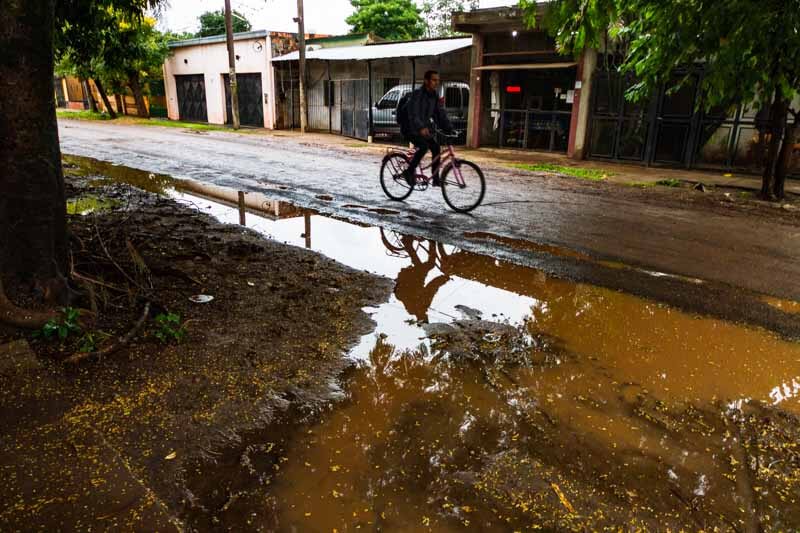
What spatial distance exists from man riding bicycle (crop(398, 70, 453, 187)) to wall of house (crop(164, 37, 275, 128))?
19518 millimetres

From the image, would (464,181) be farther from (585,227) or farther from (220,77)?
(220,77)

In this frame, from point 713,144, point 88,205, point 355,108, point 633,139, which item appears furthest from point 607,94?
point 88,205

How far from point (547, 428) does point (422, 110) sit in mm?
5512

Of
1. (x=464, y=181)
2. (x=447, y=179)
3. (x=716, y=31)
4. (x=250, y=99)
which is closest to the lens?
(x=716, y=31)

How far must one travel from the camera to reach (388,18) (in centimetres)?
3612

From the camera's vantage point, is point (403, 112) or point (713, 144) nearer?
point (403, 112)

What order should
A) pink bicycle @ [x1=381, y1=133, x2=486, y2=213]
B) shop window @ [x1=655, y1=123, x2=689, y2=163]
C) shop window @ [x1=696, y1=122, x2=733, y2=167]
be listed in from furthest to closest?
shop window @ [x1=655, y1=123, x2=689, y2=163] → shop window @ [x1=696, y1=122, x2=733, y2=167] → pink bicycle @ [x1=381, y1=133, x2=486, y2=213]

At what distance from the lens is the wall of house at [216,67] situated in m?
25.4

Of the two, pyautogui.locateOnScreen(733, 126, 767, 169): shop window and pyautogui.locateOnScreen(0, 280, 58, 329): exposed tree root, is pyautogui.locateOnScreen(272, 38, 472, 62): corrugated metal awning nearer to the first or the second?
pyautogui.locateOnScreen(733, 126, 767, 169): shop window

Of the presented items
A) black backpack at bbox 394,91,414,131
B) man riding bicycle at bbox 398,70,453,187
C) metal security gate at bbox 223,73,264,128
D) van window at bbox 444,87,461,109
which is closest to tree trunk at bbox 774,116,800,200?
man riding bicycle at bbox 398,70,453,187

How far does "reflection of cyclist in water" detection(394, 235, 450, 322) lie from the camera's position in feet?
14.7

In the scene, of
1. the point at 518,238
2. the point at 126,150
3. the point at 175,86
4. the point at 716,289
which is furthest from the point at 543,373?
the point at 175,86

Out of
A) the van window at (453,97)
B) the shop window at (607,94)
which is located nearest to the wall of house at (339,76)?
the van window at (453,97)

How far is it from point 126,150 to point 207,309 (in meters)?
12.7
